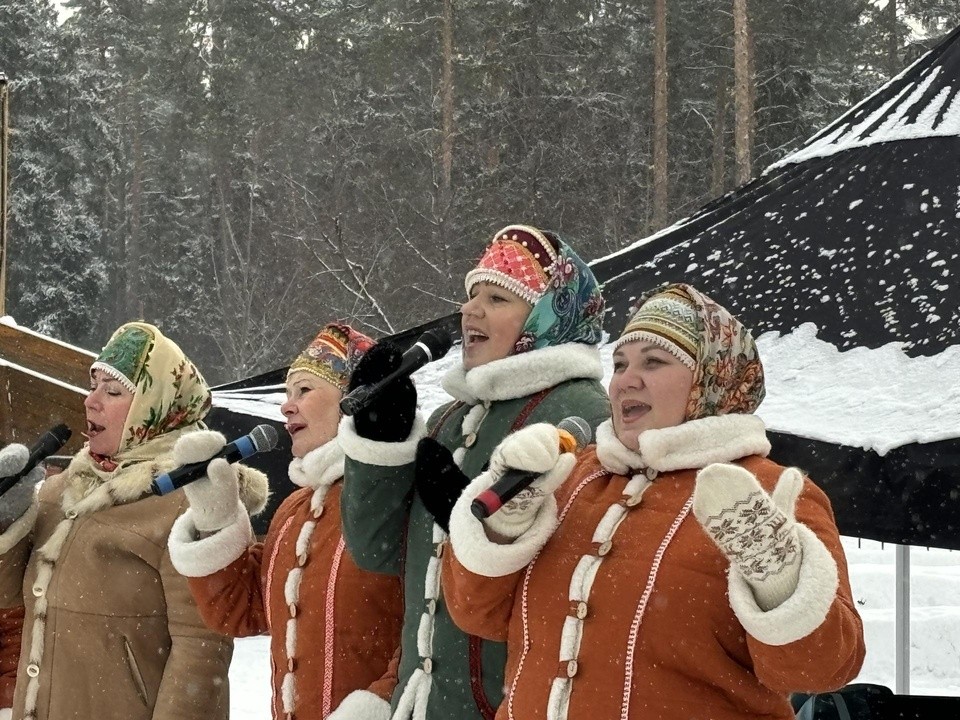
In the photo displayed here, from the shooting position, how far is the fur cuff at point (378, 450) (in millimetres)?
2350

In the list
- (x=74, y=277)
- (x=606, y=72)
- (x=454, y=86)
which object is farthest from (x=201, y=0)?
(x=606, y=72)

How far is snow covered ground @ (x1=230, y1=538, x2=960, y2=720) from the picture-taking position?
7.68 metres

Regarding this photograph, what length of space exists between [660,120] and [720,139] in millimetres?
Answer: 2247

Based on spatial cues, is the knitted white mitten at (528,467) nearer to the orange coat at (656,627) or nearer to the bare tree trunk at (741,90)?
the orange coat at (656,627)

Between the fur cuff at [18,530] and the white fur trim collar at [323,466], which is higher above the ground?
the white fur trim collar at [323,466]

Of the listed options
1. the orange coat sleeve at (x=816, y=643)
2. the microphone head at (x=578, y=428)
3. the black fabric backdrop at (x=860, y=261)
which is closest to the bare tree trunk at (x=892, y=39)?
the black fabric backdrop at (x=860, y=261)

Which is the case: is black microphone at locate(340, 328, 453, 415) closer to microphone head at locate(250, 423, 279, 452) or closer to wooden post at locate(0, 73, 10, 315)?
microphone head at locate(250, 423, 279, 452)

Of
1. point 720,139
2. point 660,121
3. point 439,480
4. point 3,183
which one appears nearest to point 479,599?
point 439,480

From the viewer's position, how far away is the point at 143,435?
324 cm

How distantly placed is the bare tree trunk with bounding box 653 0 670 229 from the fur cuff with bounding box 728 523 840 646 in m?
16.4

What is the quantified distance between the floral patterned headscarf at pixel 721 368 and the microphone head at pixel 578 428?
24cm

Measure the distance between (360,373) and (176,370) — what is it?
1.20 meters

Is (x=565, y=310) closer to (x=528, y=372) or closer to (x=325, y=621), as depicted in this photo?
(x=528, y=372)

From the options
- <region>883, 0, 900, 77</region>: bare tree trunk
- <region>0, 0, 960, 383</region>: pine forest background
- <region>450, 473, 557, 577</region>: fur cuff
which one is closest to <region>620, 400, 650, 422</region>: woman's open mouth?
<region>450, 473, 557, 577</region>: fur cuff
